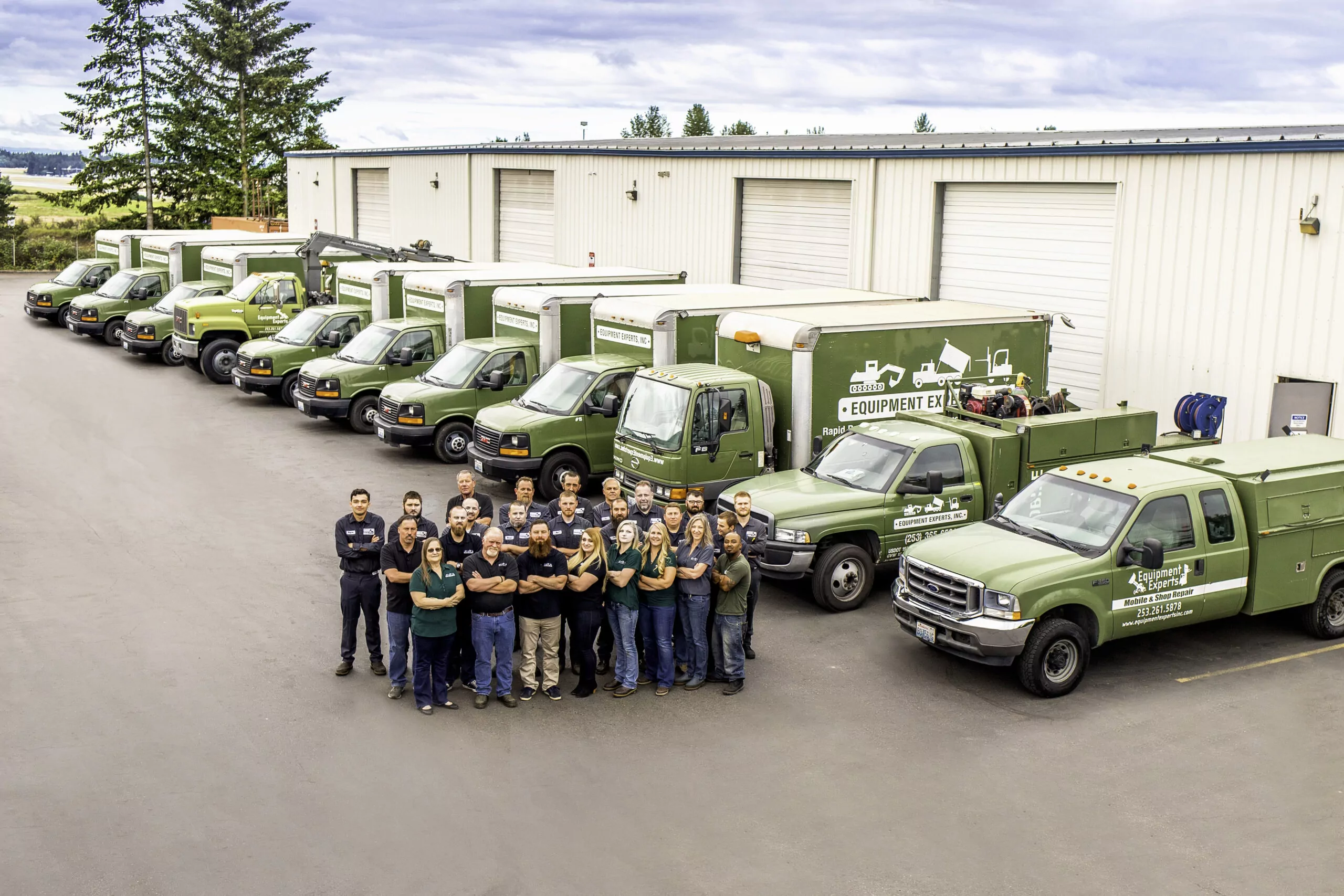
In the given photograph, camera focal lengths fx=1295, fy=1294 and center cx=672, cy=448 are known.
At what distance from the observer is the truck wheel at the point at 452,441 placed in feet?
66.1

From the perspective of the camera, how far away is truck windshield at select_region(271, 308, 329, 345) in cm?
2506

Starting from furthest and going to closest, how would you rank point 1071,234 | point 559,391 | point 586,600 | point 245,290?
point 245,290 < point 1071,234 < point 559,391 < point 586,600

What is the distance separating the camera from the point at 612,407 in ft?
59.5

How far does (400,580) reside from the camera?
10.3 m

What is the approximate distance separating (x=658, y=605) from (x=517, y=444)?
23.9ft

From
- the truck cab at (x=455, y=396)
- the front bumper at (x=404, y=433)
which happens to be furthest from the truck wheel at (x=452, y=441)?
the front bumper at (x=404, y=433)

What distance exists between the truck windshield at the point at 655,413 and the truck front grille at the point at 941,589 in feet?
14.6

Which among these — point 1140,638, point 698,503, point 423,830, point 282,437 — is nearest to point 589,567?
point 698,503

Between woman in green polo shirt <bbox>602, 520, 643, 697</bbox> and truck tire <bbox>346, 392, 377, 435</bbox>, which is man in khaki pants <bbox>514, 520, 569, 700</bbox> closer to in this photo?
woman in green polo shirt <bbox>602, 520, 643, 697</bbox>

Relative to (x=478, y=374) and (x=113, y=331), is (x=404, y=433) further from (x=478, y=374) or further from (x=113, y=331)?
(x=113, y=331)

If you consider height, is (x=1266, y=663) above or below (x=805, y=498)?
below

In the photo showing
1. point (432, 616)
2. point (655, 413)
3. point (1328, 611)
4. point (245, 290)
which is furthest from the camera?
point (245, 290)

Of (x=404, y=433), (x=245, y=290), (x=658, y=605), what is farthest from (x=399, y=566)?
(x=245, y=290)

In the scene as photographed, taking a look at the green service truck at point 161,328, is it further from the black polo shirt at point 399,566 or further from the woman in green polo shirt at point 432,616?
the woman in green polo shirt at point 432,616
